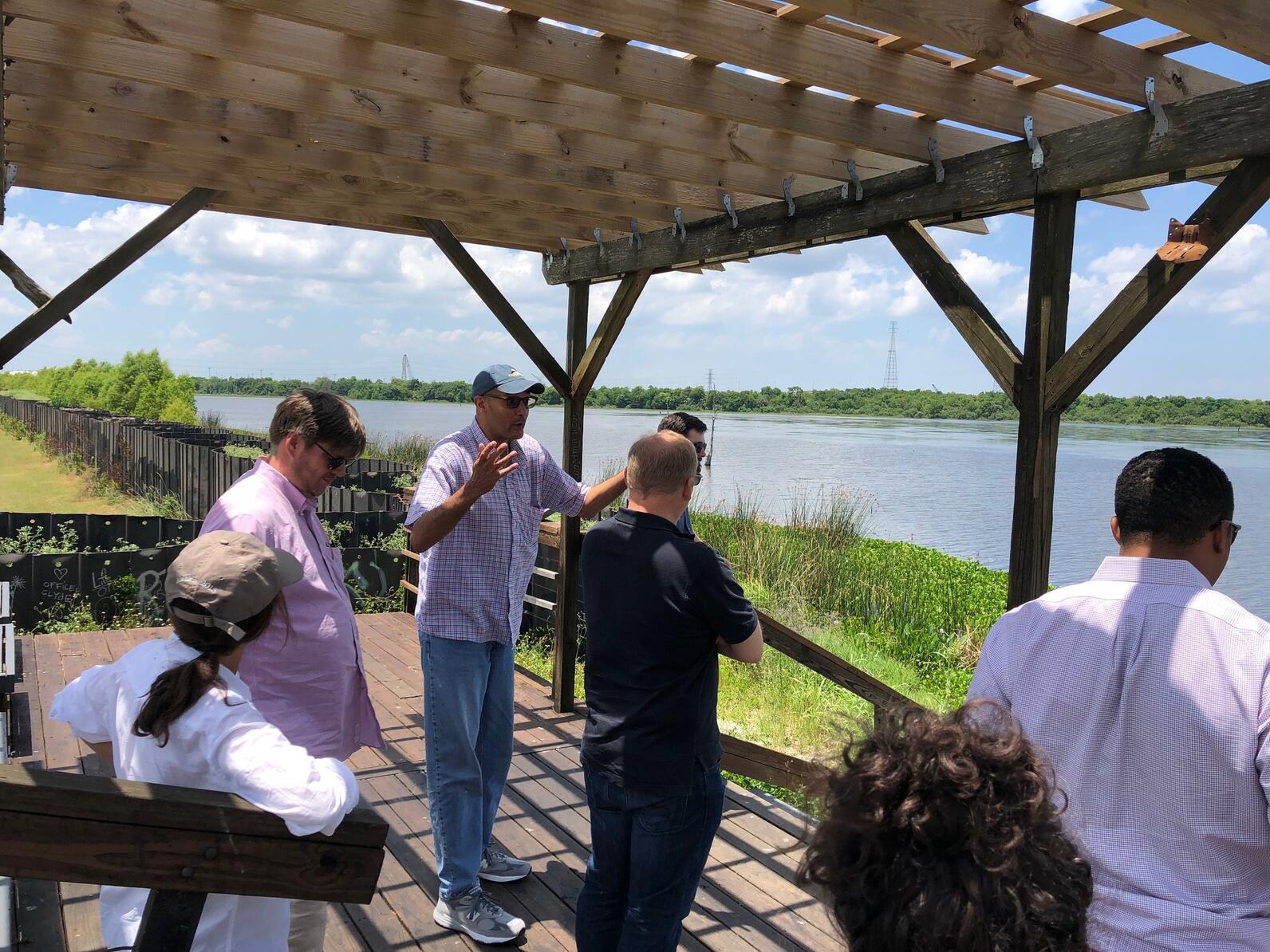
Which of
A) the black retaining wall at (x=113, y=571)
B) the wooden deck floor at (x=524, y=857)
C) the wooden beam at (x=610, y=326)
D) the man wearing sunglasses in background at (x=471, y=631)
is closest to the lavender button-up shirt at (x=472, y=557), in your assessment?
the man wearing sunglasses in background at (x=471, y=631)

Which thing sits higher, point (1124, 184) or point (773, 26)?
point (773, 26)

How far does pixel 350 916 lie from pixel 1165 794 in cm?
236

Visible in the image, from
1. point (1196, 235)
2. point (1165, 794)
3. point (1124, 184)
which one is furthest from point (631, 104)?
point (1165, 794)

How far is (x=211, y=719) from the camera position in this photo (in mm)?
1311

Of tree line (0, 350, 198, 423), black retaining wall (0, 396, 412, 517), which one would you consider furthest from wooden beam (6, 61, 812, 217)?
tree line (0, 350, 198, 423)

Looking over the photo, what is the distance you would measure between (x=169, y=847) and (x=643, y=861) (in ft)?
3.73

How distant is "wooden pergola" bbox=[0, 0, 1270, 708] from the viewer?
2.27 metres

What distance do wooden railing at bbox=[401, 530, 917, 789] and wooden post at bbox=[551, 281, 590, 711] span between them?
1.58 m

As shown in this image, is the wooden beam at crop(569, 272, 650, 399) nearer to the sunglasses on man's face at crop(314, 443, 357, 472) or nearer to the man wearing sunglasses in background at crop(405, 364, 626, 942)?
the man wearing sunglasses in background at crop(405, 364, 626, 942)

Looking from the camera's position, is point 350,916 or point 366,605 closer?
point 350,916

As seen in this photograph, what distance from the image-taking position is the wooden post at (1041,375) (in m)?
2.68

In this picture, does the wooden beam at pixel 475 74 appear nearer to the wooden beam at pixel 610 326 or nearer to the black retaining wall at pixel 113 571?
the wooden beam at pixel 610 326

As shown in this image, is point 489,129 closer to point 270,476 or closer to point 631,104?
point 631,104

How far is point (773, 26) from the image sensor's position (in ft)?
7.93
